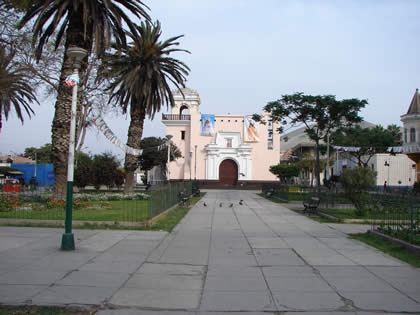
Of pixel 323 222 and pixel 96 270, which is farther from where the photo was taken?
pixel 323 222

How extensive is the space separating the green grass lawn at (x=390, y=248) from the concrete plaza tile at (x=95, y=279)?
578 centimetres

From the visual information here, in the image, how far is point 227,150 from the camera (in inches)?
2371

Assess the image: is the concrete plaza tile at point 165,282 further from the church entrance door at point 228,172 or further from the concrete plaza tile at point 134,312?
the church entrance door at point 228,172

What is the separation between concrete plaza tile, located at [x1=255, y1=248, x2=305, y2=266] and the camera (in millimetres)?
8093

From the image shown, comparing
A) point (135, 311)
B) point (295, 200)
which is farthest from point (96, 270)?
point (295, 200)

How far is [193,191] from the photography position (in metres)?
32.0

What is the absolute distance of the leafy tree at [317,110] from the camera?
81.8 ft

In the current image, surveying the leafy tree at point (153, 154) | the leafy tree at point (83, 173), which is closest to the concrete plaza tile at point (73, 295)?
the leafy tree at point (83, 173)

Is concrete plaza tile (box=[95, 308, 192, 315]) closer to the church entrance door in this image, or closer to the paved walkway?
the paved walkway

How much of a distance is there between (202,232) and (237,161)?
48.0 meters

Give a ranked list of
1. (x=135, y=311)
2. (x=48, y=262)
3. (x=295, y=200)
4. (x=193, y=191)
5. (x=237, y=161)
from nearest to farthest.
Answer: (x=135, y=311), (x=48, y=262), (x=295, y=200), (x=193, y=191), (x=237, y=161)

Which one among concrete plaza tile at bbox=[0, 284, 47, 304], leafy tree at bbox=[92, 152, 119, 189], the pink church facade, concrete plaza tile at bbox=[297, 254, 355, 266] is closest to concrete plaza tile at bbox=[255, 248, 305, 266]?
concrete plaza tile at bbox=[297, 254, 355, 266]

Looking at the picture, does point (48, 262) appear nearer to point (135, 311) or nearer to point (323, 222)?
point (135, 311)

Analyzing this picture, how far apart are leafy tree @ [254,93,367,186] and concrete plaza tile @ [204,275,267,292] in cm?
1954
